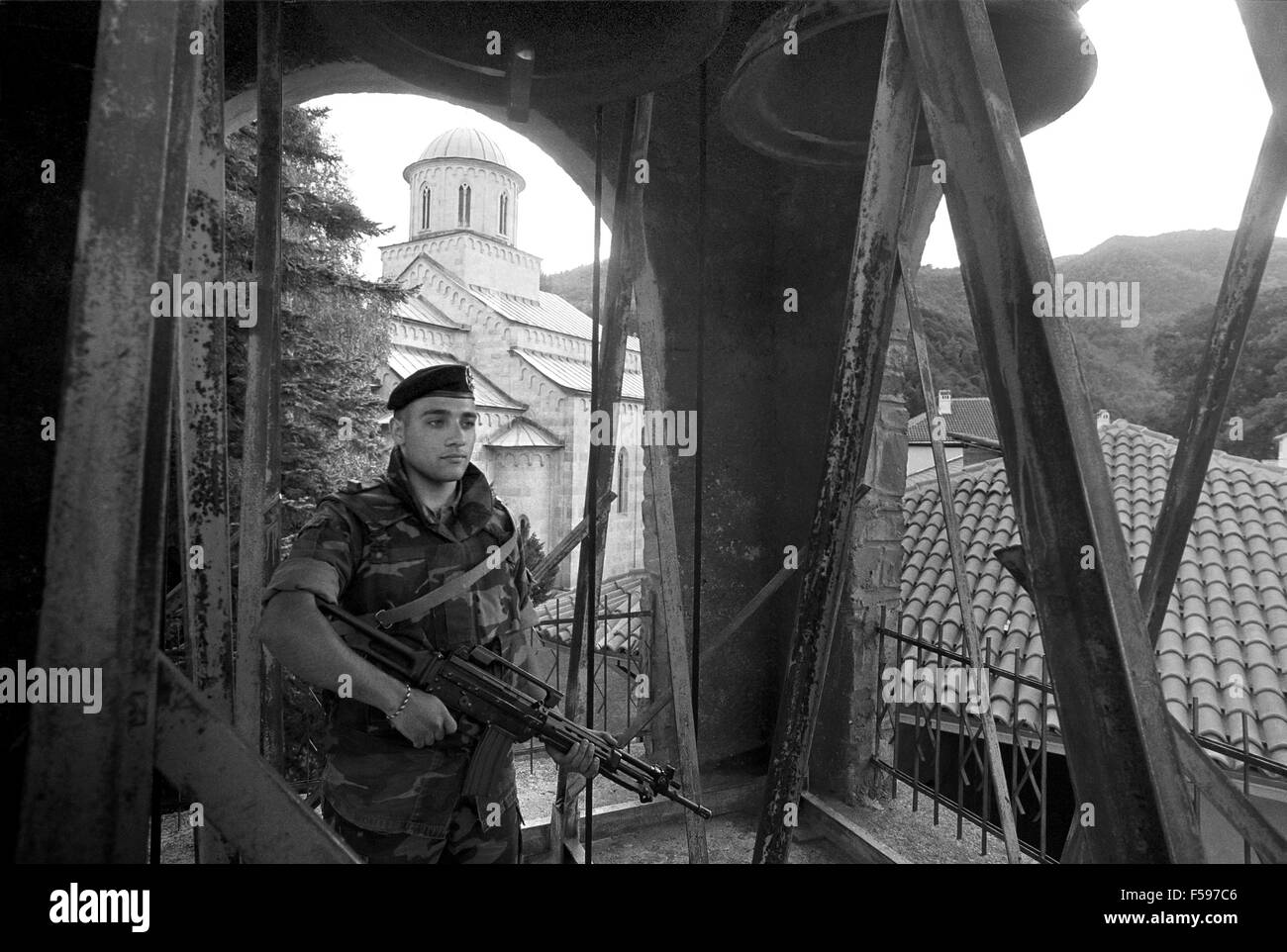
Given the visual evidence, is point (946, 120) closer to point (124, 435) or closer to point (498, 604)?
point (124, 435)

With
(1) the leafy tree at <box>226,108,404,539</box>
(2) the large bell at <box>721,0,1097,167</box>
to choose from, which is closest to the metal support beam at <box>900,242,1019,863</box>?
(2) the large bell at <box>721,0,1097,167</box>

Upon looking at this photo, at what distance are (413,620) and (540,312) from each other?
33.2 meters

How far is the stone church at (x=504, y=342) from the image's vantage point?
934 inches

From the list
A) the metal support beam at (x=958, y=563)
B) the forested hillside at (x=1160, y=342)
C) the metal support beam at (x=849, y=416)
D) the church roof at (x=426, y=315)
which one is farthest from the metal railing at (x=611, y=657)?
the church roof at (x=426, y=315)

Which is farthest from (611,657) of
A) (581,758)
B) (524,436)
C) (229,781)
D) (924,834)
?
(524,436)

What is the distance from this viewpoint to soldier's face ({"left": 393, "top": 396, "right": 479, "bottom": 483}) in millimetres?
2262

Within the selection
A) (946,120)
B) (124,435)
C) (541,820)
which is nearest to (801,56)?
(946,120)

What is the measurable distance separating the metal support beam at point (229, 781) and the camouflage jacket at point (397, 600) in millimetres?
974

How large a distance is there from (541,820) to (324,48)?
3433mm

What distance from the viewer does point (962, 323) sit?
29188 mm

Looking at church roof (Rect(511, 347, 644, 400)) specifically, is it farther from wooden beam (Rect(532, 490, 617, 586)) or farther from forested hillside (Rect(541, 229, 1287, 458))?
wooden beam (Rect(532, 490, 617, 586))

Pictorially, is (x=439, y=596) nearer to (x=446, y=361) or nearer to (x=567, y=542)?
(x=567, y=542)

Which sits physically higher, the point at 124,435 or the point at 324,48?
the point at 324,48

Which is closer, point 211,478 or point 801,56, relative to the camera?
point 211,478
